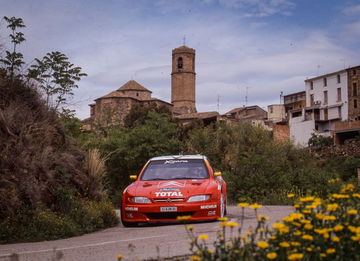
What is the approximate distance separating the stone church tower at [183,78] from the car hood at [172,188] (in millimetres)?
122980

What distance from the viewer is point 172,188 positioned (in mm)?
11625

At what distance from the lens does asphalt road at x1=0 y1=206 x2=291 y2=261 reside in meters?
7.69

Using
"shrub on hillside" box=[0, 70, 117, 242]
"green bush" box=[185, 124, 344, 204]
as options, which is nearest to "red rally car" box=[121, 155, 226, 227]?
"shrub on hillside" box=[0, 70, 117, 242]

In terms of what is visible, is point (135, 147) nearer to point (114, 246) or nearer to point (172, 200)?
point (172, 200)

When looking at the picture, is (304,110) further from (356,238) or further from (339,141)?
(356,238)

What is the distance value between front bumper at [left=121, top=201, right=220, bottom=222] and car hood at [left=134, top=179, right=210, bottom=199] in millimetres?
212

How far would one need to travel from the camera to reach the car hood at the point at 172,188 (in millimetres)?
11469

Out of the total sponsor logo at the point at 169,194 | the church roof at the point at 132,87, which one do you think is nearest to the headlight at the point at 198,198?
the total sponsor logo at the point at 169,194

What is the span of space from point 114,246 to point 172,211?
9.04 ft

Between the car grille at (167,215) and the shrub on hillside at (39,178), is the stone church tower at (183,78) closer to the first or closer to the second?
the shrub on hillside at (39,178)

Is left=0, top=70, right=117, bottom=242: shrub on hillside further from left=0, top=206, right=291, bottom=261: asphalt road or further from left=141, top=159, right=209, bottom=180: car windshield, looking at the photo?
left=141, top=159, right=209, bottom=180: car windshield

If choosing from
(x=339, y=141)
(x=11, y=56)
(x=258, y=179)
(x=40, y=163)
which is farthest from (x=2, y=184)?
(x=339, y=141)

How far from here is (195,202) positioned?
11.4 m

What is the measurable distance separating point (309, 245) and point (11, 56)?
13082 mm
